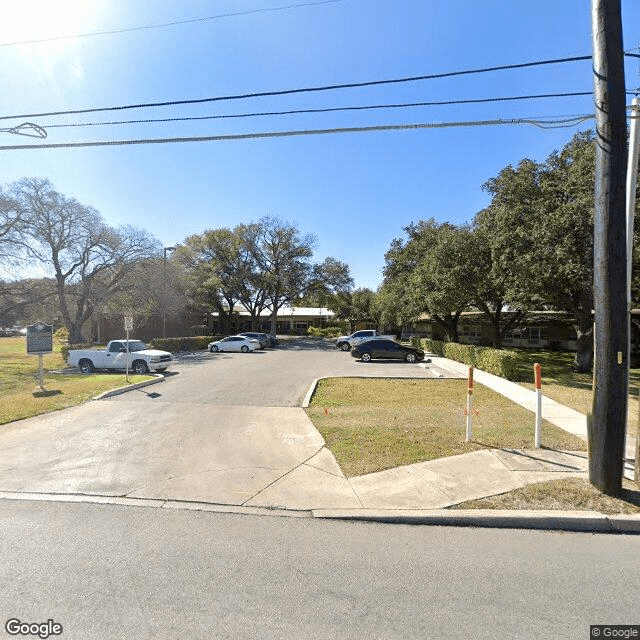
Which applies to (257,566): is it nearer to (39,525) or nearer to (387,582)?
(387,582)

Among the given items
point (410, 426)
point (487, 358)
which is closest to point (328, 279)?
point (487, 358)

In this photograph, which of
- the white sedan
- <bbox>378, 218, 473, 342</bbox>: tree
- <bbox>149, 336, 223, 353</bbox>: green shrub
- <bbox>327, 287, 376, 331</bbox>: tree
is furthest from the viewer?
<bbox>327, 287, 376, 331</bbox>: tree

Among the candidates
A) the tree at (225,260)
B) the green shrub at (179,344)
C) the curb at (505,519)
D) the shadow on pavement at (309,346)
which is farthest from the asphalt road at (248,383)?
the tree at (225,260)

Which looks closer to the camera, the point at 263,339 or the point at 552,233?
the point at 552,233

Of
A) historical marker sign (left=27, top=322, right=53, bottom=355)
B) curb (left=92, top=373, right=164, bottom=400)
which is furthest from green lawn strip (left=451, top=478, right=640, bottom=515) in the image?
historical marker sign (left=27, top=322, right=53, bottom=355)

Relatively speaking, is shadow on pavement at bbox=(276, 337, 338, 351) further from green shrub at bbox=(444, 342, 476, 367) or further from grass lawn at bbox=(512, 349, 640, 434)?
grass lawn at bbox=(512, 349, 640, 434)

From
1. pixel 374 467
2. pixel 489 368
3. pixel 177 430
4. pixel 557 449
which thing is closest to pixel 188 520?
pixel 374 467

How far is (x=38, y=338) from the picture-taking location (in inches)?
472

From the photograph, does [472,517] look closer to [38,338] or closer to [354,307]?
[38,338]

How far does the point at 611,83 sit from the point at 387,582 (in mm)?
5943

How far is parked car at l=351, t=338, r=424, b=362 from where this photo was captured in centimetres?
2102

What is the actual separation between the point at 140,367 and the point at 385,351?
1304 centimetres

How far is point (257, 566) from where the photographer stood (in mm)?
3109

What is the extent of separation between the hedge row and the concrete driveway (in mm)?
8894
